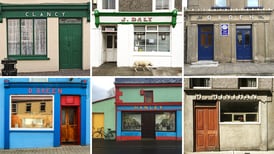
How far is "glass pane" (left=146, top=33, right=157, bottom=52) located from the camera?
589 cm

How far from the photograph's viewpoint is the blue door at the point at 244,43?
6426mm

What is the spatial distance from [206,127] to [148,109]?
0.71 metres

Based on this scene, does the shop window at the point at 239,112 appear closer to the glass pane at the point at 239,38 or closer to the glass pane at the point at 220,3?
the glass pane at the point at 239,38

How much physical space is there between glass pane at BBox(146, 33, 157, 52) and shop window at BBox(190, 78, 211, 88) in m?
1.06

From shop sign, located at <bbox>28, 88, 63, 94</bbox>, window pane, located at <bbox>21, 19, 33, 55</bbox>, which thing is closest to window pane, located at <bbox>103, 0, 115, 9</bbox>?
window pane, located at <bbox>21, 19, 33, 55</bbox>

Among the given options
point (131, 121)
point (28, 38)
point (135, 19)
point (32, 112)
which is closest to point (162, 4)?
point (135, 19)

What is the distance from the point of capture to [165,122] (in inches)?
194

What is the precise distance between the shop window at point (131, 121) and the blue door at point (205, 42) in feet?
4.48

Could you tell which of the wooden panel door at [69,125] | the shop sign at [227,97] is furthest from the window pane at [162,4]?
the wooden panel door at [69,125]

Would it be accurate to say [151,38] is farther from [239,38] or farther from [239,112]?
[239,112]

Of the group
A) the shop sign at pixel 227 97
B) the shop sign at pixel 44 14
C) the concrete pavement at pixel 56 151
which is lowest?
the concrete pavement at pixel 56 151

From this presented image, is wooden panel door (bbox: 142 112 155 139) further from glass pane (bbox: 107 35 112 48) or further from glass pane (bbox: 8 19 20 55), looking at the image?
glass pane (bbox: 8 19 20 55)

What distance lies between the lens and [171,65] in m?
5.29

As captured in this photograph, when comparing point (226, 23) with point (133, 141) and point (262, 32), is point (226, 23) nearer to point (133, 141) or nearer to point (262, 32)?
point (262, 32)
